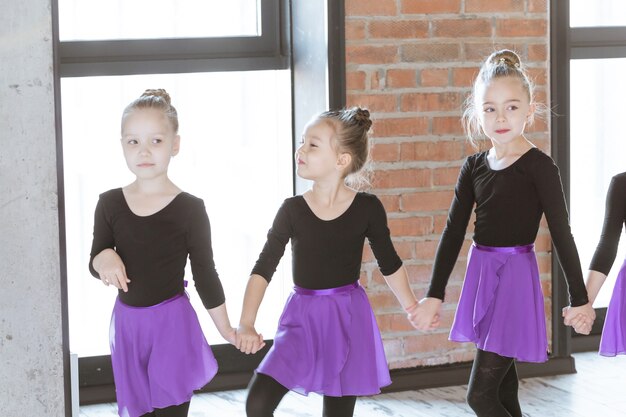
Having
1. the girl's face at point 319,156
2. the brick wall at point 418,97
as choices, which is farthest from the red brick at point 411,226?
the girl's face at point 319,156

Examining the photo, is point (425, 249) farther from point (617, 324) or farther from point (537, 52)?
point (617, 324)

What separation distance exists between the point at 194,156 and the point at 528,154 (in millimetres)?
1384

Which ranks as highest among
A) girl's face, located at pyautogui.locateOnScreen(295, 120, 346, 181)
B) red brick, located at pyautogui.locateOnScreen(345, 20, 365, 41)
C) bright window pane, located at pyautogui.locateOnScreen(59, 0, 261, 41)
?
bright window pane, located at pyautogui.locateOnScreen(59, 0, 261, 41)

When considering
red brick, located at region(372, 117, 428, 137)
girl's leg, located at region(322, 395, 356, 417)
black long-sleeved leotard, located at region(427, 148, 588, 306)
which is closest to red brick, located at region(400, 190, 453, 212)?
red brick, located at region(372, 117, 428, 137)

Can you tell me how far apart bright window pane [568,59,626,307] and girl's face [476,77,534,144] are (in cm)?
139

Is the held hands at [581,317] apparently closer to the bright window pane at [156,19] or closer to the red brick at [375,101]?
the red brick at [375,101]

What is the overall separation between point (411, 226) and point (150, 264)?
1.38 meters

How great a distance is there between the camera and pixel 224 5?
146 inches

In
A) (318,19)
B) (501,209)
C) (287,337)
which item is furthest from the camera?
(318,19)

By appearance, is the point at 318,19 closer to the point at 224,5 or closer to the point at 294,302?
the point at 224,5

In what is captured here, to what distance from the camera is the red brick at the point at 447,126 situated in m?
3.68

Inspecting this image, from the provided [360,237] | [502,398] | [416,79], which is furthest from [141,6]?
[502,398]

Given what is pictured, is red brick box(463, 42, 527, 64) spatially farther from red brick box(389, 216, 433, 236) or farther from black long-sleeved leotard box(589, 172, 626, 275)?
black long-sleeved leotard box(589, 172, 626, 275)

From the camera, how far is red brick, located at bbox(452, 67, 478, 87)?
145 inches
